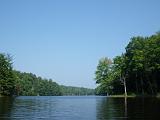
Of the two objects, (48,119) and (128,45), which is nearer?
(48,119)

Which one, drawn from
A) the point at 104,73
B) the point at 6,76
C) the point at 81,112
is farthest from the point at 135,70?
the point at 81,112

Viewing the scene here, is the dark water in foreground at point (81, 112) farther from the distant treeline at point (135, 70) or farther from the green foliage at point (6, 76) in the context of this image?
the green foliage at point (6, 76)

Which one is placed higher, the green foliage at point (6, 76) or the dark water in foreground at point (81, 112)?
the green foliage at point (6, 76)

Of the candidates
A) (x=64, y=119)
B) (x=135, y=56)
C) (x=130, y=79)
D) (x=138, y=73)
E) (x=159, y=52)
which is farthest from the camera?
(x=130, y=79)

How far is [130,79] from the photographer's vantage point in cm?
11762

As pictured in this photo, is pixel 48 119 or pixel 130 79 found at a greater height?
pixel 130 79

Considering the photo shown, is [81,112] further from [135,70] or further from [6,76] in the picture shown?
[6,76]

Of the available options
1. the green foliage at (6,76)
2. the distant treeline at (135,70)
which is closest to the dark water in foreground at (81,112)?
the distant treeline at (135,70)

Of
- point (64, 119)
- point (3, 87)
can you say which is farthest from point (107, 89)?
point (64, 119)

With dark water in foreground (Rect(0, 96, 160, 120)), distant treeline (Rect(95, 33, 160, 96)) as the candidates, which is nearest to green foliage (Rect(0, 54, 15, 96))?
distant treeline (Rect(95, 33, 160, 96))

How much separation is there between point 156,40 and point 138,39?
12.5m

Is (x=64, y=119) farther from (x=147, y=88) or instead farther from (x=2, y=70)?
(x=2, y=70)

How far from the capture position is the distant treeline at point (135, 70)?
9762 centimetres

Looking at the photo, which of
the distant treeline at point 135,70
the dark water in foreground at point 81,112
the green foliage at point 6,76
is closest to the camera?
the dark water in foreground at point 81,112
